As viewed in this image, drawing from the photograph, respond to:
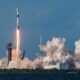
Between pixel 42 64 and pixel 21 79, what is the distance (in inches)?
2856

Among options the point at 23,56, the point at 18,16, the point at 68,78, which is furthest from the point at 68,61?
the point at 68,78

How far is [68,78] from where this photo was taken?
119562 millimetres

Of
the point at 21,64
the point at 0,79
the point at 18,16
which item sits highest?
the point at 18,16

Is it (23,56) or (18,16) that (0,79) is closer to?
Result: (18,16)

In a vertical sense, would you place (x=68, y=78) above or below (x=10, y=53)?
below

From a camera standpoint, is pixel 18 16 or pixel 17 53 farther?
pixel 17 53

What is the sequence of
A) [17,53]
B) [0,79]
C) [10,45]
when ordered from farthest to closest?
[10,45] < [17,53] < [0,79]

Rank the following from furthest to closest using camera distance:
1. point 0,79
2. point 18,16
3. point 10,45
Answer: point 10,45 < point 18,16 < point 0,79

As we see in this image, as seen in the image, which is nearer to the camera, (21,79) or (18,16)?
(21,79)

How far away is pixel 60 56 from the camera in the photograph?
197625 millimetres

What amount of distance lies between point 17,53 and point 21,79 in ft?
184

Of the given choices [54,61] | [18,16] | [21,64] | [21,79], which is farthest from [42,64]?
[21,79]

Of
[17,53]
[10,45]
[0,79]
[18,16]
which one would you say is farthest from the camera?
[10,45]

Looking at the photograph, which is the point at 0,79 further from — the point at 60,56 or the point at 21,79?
the point at 60,56
